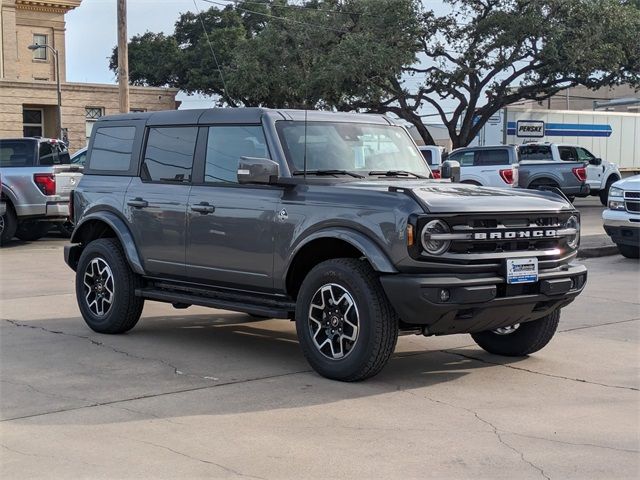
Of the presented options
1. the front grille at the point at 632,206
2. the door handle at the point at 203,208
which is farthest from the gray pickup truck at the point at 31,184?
the door handle at the point at 203,208

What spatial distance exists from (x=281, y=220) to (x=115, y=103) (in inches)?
1737

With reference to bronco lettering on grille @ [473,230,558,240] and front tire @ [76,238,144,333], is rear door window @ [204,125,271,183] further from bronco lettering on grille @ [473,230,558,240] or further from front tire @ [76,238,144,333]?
bronco lettering on grille @ [473,230,558,240]

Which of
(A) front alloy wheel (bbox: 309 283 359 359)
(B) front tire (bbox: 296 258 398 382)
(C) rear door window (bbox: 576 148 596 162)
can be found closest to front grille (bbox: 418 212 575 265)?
(B) front tire (bbox: 296 258 398 382)

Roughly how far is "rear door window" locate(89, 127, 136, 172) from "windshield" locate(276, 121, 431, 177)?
1.86 m

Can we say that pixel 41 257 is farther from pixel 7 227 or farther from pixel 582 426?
pixel 582 426

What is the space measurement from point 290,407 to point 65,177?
41.2ft

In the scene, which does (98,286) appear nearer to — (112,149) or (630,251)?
(112,149)

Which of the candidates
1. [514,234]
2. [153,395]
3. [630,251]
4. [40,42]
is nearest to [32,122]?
[40,42]

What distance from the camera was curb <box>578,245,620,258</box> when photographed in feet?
51.6

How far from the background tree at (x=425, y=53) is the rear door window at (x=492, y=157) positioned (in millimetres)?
8785

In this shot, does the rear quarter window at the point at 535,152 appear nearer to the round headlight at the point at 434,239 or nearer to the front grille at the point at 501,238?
the front grille at the point at 501,238

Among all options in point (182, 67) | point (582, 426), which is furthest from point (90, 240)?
point (182, 67)

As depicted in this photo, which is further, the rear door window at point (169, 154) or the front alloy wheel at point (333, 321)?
the rear door window at point (169, 154)

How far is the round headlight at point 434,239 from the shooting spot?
620 cm
